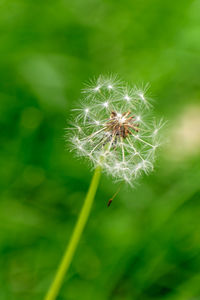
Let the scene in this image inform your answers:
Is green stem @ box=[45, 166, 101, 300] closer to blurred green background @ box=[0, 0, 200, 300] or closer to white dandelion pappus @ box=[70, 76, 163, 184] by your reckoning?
white dandelion pappus @ box=[70, 76, 163, 184]

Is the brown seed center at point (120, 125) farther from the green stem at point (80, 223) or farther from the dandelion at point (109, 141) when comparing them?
the green stem at point (80, 223)

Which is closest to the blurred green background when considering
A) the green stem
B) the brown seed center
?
the brown seed center

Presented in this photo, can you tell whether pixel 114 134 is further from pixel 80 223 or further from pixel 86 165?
pixel 86 165

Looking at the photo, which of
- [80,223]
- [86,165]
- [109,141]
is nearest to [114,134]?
[109,141]

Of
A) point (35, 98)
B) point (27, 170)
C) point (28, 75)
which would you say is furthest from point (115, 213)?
point (28, 75)

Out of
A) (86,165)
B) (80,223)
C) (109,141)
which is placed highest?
(86,165)

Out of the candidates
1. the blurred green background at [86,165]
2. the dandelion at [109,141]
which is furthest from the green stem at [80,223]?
the blurred green background at [86,165]
